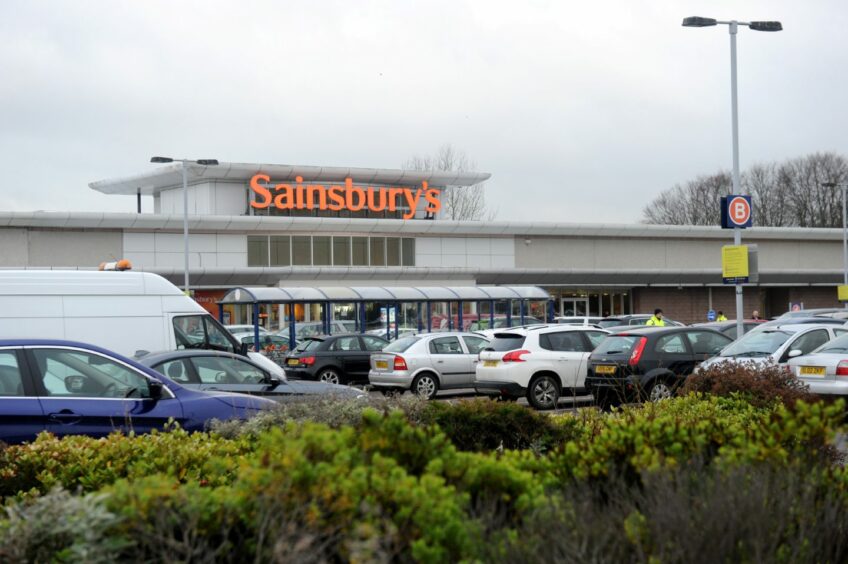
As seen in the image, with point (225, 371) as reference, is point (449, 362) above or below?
below

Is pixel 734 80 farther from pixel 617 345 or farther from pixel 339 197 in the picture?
pixel 339 197

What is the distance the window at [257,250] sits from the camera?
50031 millimetres

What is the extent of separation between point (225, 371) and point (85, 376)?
3.17 meters

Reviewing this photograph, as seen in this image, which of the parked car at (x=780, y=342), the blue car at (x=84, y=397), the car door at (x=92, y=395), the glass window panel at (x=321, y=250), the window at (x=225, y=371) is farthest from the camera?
the glass window panel at (x=321, y=250)

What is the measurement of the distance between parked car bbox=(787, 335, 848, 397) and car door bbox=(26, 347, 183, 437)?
923 cm

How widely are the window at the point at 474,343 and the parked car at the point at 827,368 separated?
8457 millimetres

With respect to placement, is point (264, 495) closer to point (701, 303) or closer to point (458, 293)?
point (458, 293)

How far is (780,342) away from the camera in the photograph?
1697 cm

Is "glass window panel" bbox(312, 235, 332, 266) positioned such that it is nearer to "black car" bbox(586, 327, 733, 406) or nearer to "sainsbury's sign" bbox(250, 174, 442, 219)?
"sainsbury's sign" bbox(250, 174, 442, 219)

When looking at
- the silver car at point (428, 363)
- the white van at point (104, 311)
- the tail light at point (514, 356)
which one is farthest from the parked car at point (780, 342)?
the white van at point (104, 311)

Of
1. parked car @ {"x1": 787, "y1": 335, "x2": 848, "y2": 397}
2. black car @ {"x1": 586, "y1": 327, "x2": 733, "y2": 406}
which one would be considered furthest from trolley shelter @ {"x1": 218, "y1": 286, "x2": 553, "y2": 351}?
parked car @ {"x1": 787, "y1": 335, "x2": 848, "y2": 397}

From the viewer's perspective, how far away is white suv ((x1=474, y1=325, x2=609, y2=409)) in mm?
19266

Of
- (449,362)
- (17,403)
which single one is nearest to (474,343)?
(449,362)

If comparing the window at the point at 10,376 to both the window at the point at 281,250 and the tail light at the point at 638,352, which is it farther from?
the window at the point at 281,250
